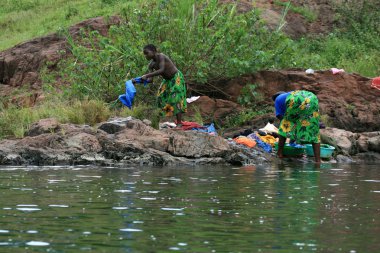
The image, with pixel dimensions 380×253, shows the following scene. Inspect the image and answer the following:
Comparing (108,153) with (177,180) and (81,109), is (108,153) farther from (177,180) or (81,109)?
(177,180)

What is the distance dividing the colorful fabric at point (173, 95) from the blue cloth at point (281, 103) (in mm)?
2026

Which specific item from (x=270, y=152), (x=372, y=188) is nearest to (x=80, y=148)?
(x=270, y=152)

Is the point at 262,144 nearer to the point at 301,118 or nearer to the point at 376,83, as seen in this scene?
the point at 301,118

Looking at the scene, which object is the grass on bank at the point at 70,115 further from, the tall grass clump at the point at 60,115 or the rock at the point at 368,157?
the rock at the point at 368,157

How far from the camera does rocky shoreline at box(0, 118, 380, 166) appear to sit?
14.7m

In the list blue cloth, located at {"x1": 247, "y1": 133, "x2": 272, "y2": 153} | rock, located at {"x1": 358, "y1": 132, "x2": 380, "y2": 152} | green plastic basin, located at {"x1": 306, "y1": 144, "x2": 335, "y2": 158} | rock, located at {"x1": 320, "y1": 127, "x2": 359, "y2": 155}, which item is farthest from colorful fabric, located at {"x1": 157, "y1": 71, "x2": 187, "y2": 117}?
rock, located at {"x1": 358, "y1": 132, "x2": 380, "y2": 152}

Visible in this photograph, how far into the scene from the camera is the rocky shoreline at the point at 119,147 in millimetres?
14742

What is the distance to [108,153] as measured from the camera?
49.5ft

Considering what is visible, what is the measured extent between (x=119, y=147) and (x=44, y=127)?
166 centimetres

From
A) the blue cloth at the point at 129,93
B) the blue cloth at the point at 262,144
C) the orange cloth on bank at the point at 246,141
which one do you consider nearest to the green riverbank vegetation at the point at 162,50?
the blue cloth at the point at 129,93

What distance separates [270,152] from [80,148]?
3.68m

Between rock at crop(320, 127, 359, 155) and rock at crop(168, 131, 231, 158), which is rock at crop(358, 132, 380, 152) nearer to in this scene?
rock at crop(320, 127, 359, 155)

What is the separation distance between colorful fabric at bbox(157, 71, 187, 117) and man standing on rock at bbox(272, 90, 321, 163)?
196cm

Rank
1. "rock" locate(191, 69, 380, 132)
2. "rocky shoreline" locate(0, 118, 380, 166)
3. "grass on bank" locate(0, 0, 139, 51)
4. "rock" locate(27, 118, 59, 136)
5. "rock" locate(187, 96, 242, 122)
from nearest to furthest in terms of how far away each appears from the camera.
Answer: "rocky shoreline" locate(0, 118, 380, 166) < "rock" locate(27, 118, 59, 136) < "rock" locate(187, 96, 242, 122) < "rock" locate(191, 69, 380, 132) < "grass on bank" locate(0, 0, 139, 51)
